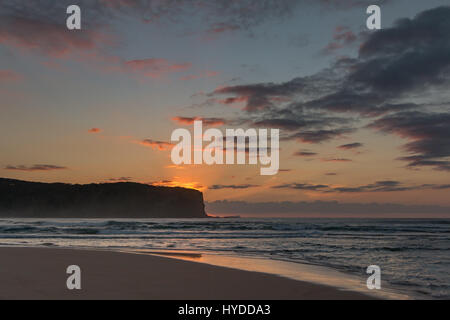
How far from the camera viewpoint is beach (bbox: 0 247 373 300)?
7.89 metres

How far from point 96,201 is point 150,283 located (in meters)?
154

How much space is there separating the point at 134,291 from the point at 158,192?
157 metres

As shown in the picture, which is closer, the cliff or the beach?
the beach

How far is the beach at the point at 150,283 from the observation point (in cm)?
789

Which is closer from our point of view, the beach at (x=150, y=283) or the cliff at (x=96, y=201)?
the beach at (x=150, y=283)

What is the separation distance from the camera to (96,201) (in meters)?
154

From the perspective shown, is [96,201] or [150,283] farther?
[96,201]

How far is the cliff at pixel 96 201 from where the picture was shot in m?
141

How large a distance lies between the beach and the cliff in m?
142

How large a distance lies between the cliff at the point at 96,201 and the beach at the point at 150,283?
142260mm
